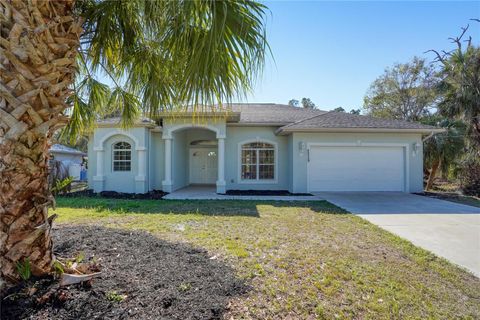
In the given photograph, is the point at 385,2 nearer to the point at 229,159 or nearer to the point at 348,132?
the point at 348,132

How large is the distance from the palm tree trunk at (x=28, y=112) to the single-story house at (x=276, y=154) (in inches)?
405

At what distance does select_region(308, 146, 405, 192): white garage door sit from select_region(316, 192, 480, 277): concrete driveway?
1136 mm

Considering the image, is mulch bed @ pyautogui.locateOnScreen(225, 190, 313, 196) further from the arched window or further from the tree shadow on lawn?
the arched window

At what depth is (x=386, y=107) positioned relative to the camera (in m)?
31.2

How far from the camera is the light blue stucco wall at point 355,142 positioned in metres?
13.8

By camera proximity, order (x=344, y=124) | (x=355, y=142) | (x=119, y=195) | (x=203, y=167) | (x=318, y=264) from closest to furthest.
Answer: (x=318, y=264)
(x=119, y=195)
(x=344, y=124)
(x=355, y=142)
(x=203, y=167)

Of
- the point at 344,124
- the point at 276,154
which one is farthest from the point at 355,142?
the point at 276,154

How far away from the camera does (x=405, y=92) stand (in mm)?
29828

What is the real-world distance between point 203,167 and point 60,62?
15215 mm

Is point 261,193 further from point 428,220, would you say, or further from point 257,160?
point 428,220

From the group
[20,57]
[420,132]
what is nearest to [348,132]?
[420,132]

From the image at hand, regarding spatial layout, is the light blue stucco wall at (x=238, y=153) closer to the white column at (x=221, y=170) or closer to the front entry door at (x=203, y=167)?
the white column at (x=221, y=170)

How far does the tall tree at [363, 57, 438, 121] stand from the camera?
28531mm

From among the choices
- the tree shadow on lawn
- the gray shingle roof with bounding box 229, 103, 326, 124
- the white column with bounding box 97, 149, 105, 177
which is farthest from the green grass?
the gray shingle roof with bounding box 229, 103, 326, 124
